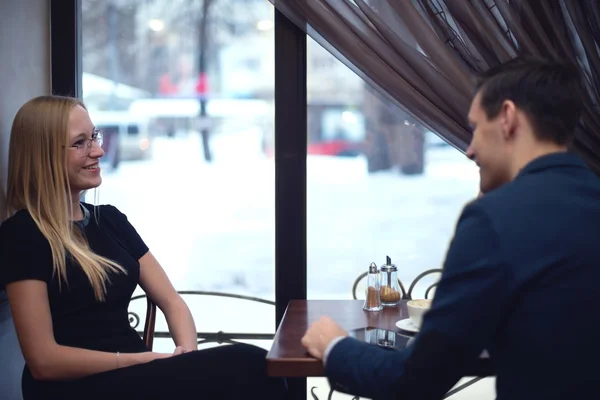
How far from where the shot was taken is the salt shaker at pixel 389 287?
206 centimetres

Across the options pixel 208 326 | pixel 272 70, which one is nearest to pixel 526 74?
pixel 272 70

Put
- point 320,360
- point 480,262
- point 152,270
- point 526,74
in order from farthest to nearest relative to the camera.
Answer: point 152,270, point 320,360, point 526,74, point 480,262

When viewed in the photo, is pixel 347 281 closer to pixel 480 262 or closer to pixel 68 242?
pixel 68 242

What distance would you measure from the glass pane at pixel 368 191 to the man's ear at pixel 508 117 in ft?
4.16

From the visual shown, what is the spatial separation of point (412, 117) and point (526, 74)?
1113 millimetres

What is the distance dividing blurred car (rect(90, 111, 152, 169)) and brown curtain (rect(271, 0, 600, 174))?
72cm

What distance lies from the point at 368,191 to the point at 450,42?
0.61 metres

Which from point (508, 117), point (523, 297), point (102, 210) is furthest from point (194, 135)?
point (523, 297)

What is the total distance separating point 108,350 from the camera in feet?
5.96

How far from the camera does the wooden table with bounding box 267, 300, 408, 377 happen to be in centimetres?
147

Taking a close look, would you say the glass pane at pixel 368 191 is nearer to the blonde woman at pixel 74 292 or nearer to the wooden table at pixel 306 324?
the wooden table at pixel 306 324

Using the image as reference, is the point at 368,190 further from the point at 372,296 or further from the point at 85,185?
the point at 85,185

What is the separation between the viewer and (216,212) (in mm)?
2531

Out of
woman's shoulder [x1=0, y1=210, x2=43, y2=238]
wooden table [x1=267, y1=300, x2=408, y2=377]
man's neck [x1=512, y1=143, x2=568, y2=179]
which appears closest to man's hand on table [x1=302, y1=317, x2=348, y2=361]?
wooden table [x1=267, y1=300, x2=408, y2=377]
